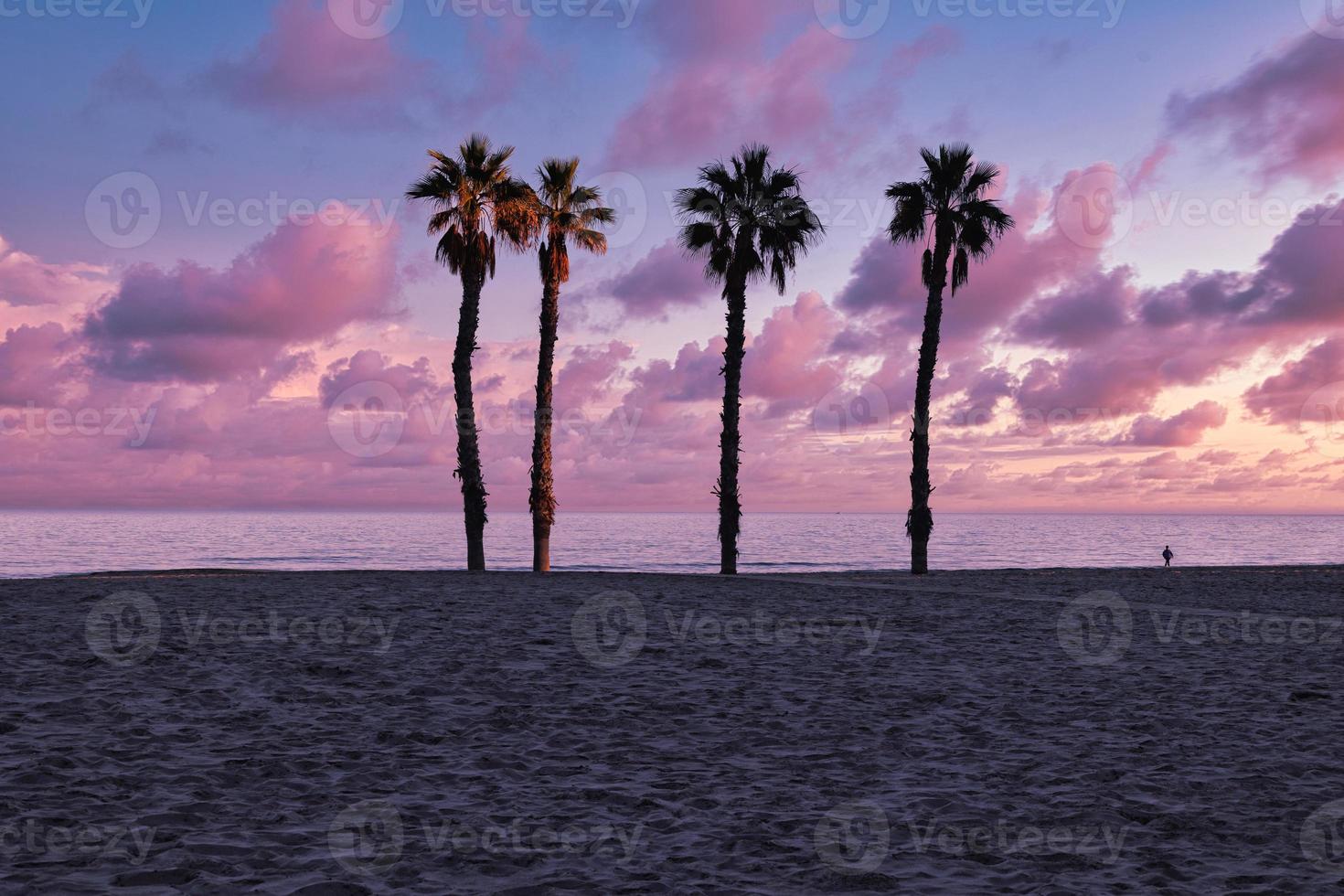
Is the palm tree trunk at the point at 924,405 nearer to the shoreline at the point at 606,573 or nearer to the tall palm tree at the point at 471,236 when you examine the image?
the shoreline at the point at 606,573

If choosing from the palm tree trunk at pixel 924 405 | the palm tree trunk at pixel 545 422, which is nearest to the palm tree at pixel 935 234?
the palm tree trunk at pixel 924 405

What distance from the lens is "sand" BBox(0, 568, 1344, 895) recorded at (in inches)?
240

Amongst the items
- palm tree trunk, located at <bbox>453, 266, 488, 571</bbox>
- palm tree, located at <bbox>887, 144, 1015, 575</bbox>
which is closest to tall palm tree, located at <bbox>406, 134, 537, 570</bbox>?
palm tree trunk, located at <bbox>453, 266, 488, 571</bbox>

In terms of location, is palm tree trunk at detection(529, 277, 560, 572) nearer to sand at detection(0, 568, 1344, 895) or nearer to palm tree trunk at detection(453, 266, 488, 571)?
palm tree trunk at detection(453, 266, 488, 571)

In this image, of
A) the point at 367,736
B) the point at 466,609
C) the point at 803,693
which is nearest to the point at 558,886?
the point at 367,736

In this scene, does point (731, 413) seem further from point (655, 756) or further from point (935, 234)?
point (655, 756)

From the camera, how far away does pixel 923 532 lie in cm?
3384

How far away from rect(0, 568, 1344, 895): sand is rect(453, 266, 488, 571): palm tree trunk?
1497cm

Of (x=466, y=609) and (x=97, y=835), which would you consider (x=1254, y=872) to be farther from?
(x=466, y=609)

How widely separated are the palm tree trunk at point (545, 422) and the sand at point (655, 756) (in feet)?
49.0

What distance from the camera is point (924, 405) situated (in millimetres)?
33312

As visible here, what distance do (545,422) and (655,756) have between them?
24.9 metres

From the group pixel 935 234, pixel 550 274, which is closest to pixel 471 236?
pixel 550 274

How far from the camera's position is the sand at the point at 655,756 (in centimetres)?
609
